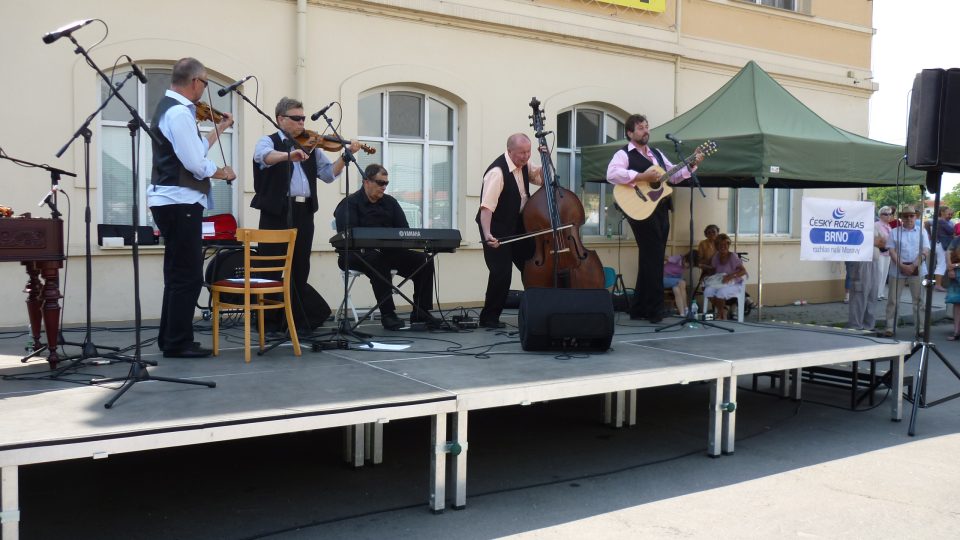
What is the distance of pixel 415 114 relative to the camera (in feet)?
30.9

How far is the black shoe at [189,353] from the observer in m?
4.83

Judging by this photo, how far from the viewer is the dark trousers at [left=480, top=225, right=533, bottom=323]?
6.33 m

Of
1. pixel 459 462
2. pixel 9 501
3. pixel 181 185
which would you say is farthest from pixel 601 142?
pixel 9 501

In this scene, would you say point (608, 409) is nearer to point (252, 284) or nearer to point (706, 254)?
point (252, 284)

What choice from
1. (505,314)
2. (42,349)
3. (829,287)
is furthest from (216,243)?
(829,287)

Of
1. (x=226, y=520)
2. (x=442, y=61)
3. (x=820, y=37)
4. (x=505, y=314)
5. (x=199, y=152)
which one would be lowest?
(x=226, y=520)

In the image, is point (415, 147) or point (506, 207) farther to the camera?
point (415, 147)

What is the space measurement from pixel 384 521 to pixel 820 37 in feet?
38.9

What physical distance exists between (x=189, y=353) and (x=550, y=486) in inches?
87.8

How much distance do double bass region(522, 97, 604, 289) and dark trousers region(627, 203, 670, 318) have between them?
45.9 inches

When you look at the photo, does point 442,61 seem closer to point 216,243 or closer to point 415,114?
point 415,114

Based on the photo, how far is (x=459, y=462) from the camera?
391 cm

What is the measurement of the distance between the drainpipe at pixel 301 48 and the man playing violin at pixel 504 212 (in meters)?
2.78

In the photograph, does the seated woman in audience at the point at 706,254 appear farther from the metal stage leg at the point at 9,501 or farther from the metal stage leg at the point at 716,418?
the metal stage leg at the point at 9,501
